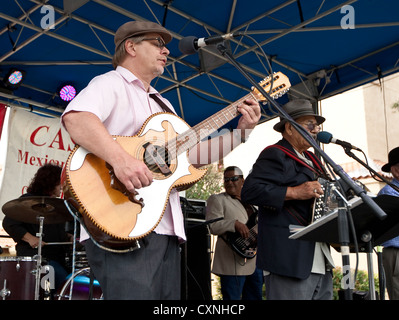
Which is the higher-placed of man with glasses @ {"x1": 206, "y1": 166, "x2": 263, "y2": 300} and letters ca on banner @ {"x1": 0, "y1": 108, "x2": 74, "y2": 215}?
letters ca on banner @ {"x1": 0, "y1": 108, "x2": 74, "y2": 215}

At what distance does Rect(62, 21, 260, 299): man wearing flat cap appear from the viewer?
2.09 meters

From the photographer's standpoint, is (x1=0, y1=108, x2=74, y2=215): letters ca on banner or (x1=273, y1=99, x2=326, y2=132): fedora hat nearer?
(x1=273, y1=99, x2=326, y2=132): fedora hat

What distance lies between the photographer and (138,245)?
2150 mm

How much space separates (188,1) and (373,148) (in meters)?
12.4

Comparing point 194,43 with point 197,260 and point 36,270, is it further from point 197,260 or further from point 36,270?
point 197,260

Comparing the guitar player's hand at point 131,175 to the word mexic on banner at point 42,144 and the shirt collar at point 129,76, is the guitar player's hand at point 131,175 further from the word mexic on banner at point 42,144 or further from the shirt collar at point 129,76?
the word mexic on banner at point 42,144

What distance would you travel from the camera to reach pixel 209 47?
712 cm

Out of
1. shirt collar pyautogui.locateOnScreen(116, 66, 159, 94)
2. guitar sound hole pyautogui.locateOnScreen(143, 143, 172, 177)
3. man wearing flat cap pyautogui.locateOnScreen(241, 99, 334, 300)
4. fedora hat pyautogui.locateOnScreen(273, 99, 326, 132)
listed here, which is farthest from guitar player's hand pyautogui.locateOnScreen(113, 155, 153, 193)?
fedora hat pyautogui.locateOnScreen(273, 99, 326, 132)

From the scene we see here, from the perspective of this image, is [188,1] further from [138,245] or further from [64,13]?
[138,245]

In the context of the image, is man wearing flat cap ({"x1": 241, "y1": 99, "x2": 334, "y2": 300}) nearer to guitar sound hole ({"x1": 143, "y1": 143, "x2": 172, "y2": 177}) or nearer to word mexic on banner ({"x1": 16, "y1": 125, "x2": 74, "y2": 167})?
guitar sound hole ({"x1": 143, "y1": 143, "x2": 172, "y2": 177})

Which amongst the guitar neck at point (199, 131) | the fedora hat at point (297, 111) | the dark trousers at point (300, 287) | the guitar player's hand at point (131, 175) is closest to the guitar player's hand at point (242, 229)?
the fedora hat at point (297, 111)

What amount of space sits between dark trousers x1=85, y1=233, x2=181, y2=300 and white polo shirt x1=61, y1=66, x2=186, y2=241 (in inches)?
3.3

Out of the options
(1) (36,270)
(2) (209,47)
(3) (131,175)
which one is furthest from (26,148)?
(3) (131,175)
